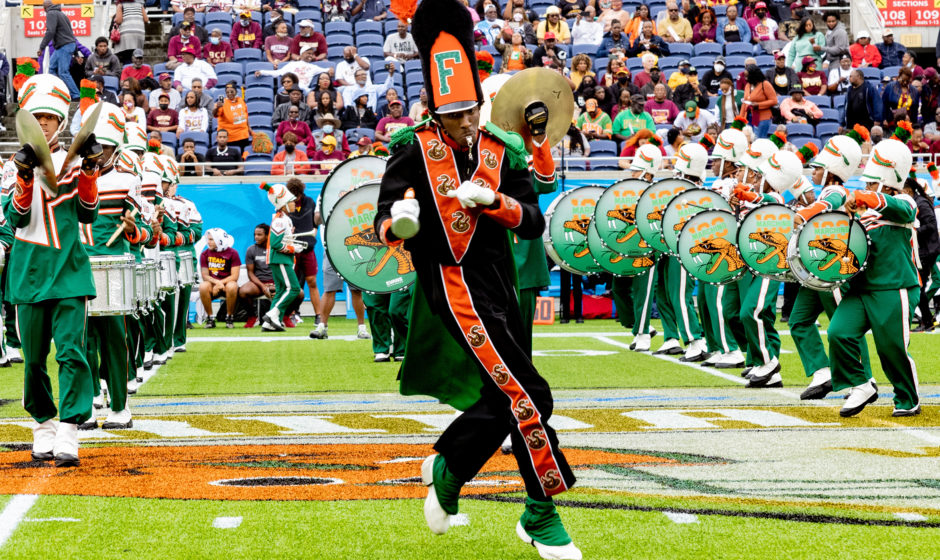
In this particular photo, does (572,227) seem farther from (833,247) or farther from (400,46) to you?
(400,46)

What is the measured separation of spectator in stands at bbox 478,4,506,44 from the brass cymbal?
55.2 ft

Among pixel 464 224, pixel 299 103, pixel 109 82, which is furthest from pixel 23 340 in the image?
pixel 109 82

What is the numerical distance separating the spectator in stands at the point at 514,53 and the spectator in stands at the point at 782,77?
4.37m

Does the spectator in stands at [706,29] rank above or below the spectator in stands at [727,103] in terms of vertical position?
above

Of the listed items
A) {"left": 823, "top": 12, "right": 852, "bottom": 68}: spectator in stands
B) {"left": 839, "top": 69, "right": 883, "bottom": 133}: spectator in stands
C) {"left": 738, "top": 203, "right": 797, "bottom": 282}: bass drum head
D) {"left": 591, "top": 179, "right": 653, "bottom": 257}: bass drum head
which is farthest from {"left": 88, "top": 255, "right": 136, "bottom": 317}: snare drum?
{"left": 823, "top": 12, "right": 852, "bottom": 68}: spectator in stands

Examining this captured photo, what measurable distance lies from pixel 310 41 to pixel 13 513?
1914cm

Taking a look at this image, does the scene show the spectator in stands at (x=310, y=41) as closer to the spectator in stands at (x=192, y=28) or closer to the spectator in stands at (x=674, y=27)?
the spectator in stands at (x=192, y=28)

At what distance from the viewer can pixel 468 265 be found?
486cm

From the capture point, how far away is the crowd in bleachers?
21.2 meters

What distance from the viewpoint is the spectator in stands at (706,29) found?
24.4 metres

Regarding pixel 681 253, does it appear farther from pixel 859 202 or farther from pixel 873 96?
pixel 873 96

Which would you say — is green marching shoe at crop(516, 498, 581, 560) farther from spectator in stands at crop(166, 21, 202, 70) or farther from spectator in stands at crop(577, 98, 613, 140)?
spectator in stands at crop(166, 21, 202, 70)

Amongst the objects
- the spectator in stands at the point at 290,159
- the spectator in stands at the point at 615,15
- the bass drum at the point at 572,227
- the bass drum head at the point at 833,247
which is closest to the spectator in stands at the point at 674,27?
the spectator in stands at the point at 615,15

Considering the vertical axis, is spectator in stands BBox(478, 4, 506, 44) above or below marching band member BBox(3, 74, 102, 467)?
above
